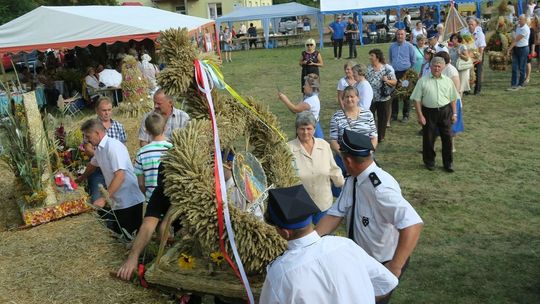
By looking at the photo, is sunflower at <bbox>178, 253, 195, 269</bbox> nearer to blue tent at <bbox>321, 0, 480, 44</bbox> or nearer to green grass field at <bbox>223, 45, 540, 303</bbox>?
green grass field at <bbox>223, 45, 540, 303</bbox>

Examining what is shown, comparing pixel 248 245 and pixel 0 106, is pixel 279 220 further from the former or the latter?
pixel 0 106

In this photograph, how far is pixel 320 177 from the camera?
198 inches

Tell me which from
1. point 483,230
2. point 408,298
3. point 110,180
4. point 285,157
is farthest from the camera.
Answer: point 483,230

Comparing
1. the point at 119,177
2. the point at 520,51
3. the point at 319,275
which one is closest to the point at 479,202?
the point at 119,177

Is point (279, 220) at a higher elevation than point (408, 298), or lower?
higher

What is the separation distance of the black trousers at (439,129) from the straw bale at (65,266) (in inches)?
218

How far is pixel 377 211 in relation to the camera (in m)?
3.16

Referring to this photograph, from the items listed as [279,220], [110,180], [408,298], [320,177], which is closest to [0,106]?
[110,180]

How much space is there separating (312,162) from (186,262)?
2103 mm

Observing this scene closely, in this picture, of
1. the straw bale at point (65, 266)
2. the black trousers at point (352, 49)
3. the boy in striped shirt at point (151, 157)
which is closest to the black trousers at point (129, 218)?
the boy in striped shirt at point (151, 157)

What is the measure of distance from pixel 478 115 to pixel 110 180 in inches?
343

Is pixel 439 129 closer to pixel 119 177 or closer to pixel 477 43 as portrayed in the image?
pixel 119 177

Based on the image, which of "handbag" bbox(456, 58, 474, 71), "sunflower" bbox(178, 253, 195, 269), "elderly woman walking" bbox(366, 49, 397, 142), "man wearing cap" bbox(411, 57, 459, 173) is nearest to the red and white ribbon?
"sunflower" bbox(178, 253, 195, 269)

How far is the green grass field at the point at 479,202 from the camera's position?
15.6ft
